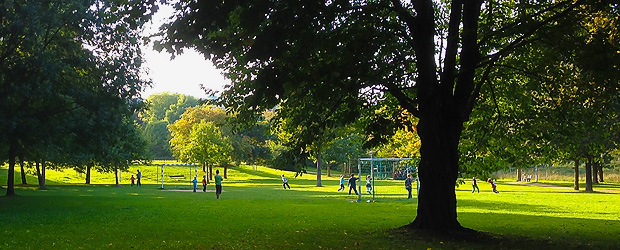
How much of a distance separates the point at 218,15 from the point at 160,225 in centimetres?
792

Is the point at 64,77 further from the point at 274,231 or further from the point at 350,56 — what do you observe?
the point at 350,56

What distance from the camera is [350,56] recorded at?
11.9 metres

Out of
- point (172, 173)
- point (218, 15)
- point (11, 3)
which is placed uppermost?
point (11, 3)

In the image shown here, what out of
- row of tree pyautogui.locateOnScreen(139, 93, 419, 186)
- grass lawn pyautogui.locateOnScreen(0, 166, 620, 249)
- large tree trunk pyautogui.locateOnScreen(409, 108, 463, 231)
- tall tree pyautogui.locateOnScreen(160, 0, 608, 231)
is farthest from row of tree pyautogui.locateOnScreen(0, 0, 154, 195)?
row of tree pyautogui.locateOnScreen(139, 93, 419, 186)

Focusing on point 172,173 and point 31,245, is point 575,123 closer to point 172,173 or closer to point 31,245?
point 31,245

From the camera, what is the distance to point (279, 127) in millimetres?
17594

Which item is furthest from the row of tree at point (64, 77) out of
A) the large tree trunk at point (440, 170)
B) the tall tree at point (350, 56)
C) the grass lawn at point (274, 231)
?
the large tree trunk at point (440, 170)

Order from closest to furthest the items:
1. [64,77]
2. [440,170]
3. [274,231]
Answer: [440,170], [274,231], [64,77]

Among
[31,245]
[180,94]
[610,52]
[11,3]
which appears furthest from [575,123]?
[180,94]

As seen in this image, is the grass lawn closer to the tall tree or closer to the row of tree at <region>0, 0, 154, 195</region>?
the tall tree

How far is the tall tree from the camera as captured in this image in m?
10.8

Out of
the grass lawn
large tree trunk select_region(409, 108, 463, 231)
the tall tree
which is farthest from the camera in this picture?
large tree trunk select_region(409, 108, 463, 231)

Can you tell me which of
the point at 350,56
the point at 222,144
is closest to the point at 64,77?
the point at 350,56

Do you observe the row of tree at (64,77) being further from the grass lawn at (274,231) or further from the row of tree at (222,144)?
the row of tree at (222,144)
